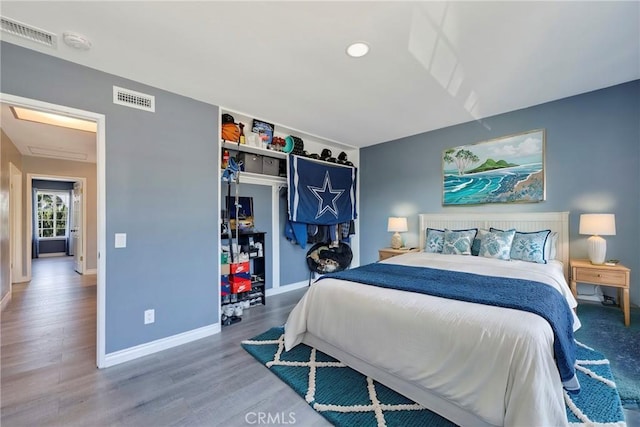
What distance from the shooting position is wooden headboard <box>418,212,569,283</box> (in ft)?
10.5

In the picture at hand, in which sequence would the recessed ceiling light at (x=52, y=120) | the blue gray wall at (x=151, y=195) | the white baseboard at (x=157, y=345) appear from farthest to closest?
the recessed ceiling light at (x=52, y=120), the white baseboard at (x=157, y=345), the blue gray wall at (x=151, y=195)

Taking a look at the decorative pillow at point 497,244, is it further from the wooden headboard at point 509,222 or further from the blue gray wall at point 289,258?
the blue gray wall at point 289,258

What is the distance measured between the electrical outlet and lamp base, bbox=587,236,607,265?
4490 millimetres

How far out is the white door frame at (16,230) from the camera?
4.89 m

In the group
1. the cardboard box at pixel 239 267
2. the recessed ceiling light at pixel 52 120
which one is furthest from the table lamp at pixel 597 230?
the recessed ceiling light at pixel 52 120

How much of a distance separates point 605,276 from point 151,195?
454cm

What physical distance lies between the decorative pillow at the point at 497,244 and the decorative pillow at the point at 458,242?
0.16 metres

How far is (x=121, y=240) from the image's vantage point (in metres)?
2.41

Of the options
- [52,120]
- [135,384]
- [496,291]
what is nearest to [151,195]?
[135,384]

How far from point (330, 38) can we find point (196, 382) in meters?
2.78

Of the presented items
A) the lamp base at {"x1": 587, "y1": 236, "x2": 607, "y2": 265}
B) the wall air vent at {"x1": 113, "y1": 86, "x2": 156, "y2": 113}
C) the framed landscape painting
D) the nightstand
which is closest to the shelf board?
the wall air vent at {"x1": 113, "y1": 86, "x2": 156, "y2": 113}

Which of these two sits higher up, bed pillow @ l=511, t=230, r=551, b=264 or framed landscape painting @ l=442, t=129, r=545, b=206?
framed landscape painting @ l=442, t=129, r=545, b=206

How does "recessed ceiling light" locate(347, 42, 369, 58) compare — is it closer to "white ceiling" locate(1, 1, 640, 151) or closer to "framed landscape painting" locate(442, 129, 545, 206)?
"white ceiling" locate(1, 1, 640, 151)

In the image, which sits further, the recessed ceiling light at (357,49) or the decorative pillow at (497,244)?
the decorative pillow at (497,244)
